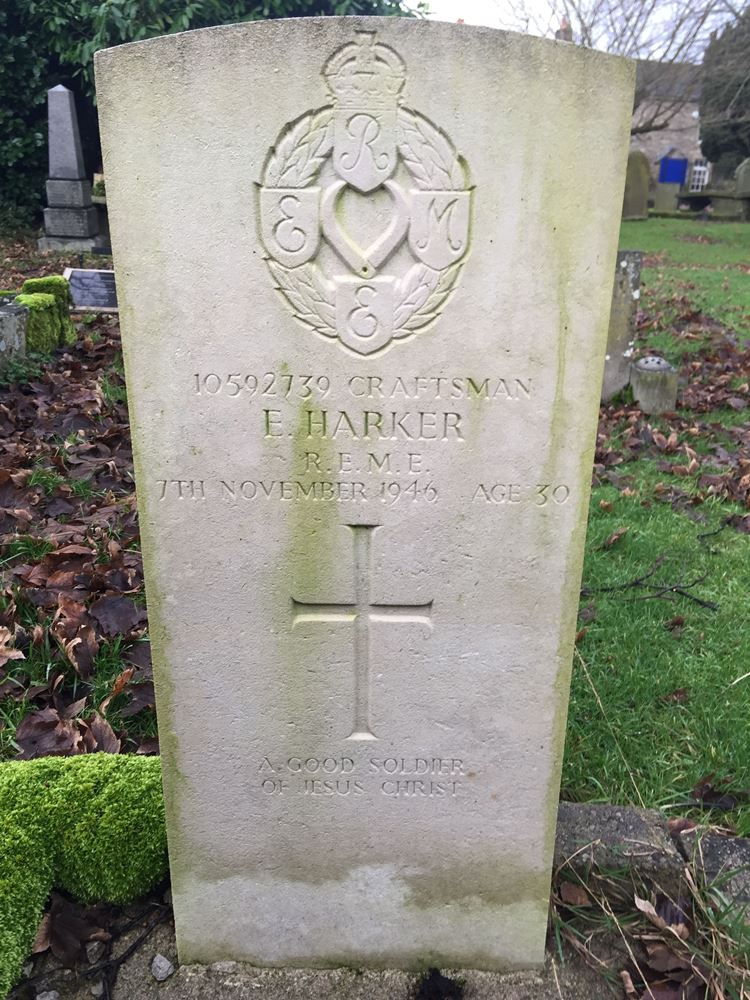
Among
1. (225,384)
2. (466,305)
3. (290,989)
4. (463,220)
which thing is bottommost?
(290,989)

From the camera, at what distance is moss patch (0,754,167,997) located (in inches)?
84.4

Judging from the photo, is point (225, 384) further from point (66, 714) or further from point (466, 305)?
point (66, 714)

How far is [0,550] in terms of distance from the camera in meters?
3.67

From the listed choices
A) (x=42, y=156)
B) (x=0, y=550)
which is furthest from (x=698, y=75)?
(x=0, y=550)

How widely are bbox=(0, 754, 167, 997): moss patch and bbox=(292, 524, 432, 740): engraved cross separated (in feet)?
2.56

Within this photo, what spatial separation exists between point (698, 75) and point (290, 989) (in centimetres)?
2640

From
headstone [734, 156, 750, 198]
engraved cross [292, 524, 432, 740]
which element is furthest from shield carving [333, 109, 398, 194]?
headstone [734, 156, 750, 198]

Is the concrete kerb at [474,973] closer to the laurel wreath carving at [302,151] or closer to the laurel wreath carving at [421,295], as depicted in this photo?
the laurel wreath carving at [421,295]

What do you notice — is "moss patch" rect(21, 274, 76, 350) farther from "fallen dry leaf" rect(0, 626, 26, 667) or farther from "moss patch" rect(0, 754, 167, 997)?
"moss patch" rect(0, 754, 167, 997)

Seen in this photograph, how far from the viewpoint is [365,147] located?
5.13 feet

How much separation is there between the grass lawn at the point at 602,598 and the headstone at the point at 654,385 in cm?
17

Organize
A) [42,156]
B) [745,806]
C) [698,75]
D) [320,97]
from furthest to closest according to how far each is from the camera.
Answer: [698,75]
[42,156]
[745,806]
[320,97]

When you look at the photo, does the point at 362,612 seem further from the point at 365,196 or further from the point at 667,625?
the point at 667,625

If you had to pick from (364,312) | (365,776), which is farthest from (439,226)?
(365,776)
